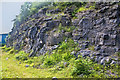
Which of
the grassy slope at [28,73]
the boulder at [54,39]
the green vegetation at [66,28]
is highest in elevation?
the green vegetation at [66,28]

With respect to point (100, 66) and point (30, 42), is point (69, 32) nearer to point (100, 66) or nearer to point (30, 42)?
point (100, 66)

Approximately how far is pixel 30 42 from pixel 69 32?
776 centimetres

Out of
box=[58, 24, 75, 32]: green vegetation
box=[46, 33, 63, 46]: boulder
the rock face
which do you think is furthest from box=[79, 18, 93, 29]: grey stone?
box=[46, 33, 63, 46]: boulder

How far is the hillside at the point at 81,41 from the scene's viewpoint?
9.12m

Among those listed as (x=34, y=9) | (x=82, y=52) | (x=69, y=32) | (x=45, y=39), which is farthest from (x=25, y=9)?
(x=82, y=52)

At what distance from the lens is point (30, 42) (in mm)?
18516

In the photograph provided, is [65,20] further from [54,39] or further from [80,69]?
[80,69]

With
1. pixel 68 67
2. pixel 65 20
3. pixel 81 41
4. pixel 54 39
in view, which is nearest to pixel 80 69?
pixel 68 67

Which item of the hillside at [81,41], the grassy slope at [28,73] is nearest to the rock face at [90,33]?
the hillside at [81,41]

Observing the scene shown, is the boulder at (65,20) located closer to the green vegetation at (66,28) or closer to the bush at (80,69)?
the green vegetation at (66,28)

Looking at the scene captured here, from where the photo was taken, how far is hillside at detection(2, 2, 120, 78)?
29.9ft

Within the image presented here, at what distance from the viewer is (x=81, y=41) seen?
41.0 feet

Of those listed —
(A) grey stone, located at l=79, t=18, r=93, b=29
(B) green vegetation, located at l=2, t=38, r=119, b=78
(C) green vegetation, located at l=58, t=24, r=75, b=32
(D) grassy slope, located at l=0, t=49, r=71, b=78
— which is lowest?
(D) grassy slope, located at l=0, t=49, r=71, b=78

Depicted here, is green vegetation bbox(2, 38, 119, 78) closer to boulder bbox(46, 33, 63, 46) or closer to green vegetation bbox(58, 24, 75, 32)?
boulder bbox(46, 33, 63, 46)
